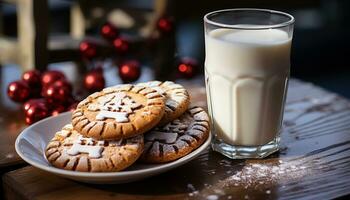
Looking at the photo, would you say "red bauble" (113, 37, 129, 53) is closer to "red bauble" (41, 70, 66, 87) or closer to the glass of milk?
"red bauble" (41, 70, 66, 87)

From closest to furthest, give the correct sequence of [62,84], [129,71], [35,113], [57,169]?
[57,169] < [35,113] < [62,84] < [129,71]

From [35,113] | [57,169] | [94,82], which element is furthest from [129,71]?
[57,169]

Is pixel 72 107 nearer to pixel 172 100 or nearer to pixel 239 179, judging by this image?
pixel 172 100

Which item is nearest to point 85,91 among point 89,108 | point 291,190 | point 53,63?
point 53,63

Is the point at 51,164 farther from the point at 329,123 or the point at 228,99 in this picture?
the point at 329,123

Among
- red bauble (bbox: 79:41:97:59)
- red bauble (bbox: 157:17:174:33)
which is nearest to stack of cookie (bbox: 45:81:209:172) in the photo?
red bauble (bbox: 79:41:97:59)

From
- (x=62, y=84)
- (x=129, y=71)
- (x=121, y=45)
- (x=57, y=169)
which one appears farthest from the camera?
(x=121, y=45)
